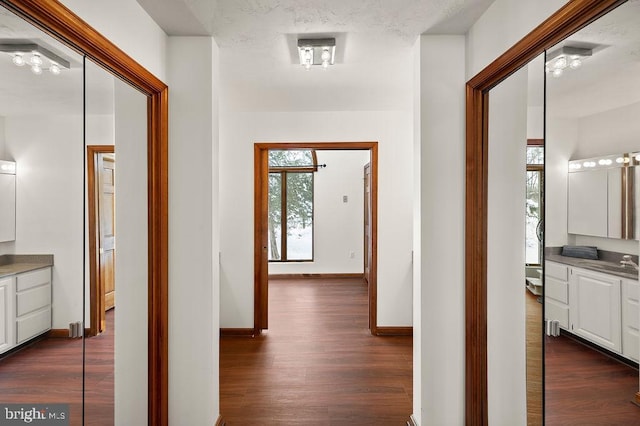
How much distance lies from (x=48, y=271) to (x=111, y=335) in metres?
0.57

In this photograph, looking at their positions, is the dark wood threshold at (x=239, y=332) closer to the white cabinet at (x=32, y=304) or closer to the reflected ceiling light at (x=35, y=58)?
the white cabinet at (x=32, y=304)

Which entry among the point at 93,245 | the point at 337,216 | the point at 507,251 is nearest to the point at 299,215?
the point at 337,216

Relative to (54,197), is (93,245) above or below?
below

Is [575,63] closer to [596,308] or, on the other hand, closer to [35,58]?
[596,308]

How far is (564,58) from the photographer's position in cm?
145

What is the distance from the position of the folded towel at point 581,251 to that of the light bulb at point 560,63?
26.7 inches

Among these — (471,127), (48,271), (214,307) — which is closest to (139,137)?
(48,271)

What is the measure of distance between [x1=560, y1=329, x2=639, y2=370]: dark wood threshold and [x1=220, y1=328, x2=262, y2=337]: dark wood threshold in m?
3.20

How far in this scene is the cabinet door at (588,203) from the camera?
4.13 ft

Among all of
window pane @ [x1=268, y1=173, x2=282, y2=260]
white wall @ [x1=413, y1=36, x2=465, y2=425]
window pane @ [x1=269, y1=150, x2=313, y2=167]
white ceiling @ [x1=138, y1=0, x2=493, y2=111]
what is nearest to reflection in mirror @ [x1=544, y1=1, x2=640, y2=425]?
white wall @ [x1=413, y1=36, x2=465, y2=425]

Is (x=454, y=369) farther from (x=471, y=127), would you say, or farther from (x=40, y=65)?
(x=40, y=65)

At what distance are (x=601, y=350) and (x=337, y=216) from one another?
6.37 meters

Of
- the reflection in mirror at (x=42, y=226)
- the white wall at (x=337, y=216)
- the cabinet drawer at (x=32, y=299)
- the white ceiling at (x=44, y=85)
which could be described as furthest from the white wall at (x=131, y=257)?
the white wall at (x=337, y=216)

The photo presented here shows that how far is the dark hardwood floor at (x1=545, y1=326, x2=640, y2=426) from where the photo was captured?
1.18 meters
